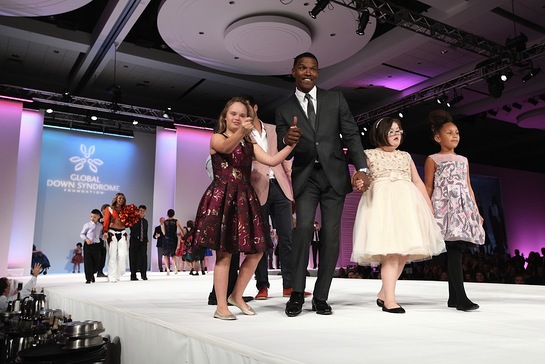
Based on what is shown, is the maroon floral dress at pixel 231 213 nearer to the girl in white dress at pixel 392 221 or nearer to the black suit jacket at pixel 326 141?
the black suit jacket at pixel 326 141

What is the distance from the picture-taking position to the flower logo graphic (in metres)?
12.8

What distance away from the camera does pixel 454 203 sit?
2.79 metres

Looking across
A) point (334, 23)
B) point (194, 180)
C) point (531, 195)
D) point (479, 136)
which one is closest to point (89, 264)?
point (334, 23)

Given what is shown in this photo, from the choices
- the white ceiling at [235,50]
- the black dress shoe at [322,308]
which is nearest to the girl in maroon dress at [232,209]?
the black dress shoe at [322,308]

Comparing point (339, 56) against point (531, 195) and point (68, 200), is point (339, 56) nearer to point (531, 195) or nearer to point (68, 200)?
point (68, 200)

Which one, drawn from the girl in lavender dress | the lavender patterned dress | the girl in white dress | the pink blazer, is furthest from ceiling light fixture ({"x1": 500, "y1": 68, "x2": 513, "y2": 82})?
the girl in white dress

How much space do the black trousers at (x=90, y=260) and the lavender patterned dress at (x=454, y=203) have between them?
502 cm

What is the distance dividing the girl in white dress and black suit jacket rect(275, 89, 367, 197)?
0.56 ft

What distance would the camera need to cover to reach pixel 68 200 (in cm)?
1259

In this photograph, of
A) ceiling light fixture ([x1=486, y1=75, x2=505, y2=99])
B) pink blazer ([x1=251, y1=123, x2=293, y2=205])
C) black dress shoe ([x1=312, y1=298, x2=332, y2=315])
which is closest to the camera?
black dress shoe ([x1=312, y1=298, x2=332, y2=315])

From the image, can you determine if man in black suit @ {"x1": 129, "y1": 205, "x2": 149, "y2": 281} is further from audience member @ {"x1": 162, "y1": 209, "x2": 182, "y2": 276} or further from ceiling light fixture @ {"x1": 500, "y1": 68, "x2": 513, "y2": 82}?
ceiling light fixture @ {"x1": 500, "y1": 68, "x2": 513, "y2": 82}

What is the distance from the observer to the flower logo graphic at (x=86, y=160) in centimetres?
1284

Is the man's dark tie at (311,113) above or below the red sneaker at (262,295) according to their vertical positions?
above

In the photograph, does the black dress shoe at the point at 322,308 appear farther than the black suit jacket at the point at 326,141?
No
